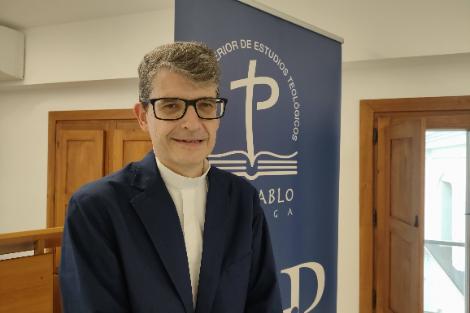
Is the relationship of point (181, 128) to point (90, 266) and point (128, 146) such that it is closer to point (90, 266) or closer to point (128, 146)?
point (90, 266)

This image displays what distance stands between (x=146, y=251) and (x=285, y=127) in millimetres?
1041

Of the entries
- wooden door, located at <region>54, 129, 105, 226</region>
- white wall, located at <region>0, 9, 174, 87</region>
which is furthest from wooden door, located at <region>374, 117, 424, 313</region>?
wooden door, located at <region>54, 129, 105, 226</region>

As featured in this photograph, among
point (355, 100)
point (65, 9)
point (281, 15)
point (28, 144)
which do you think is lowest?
point (28, 144)

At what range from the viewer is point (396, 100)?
9.12 feet

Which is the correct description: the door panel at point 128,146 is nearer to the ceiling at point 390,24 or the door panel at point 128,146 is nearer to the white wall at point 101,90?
the white wall at point 101,90

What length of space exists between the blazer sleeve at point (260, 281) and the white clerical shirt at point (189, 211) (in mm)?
170

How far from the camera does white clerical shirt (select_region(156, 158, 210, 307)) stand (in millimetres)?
998

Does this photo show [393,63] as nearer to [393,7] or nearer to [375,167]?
[393,7]

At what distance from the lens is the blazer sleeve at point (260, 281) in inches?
42.8

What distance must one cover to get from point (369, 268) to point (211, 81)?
2374 millimetres

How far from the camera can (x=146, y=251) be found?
917 millimetres

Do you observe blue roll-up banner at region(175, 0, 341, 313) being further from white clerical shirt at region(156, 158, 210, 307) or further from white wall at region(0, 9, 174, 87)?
white wall at region(0, 9, 174, 87)

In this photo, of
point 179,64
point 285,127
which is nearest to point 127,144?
point 285,127

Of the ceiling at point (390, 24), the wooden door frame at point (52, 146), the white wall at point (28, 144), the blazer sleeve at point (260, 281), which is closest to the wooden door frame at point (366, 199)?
the ceiling at point (390, 24)
